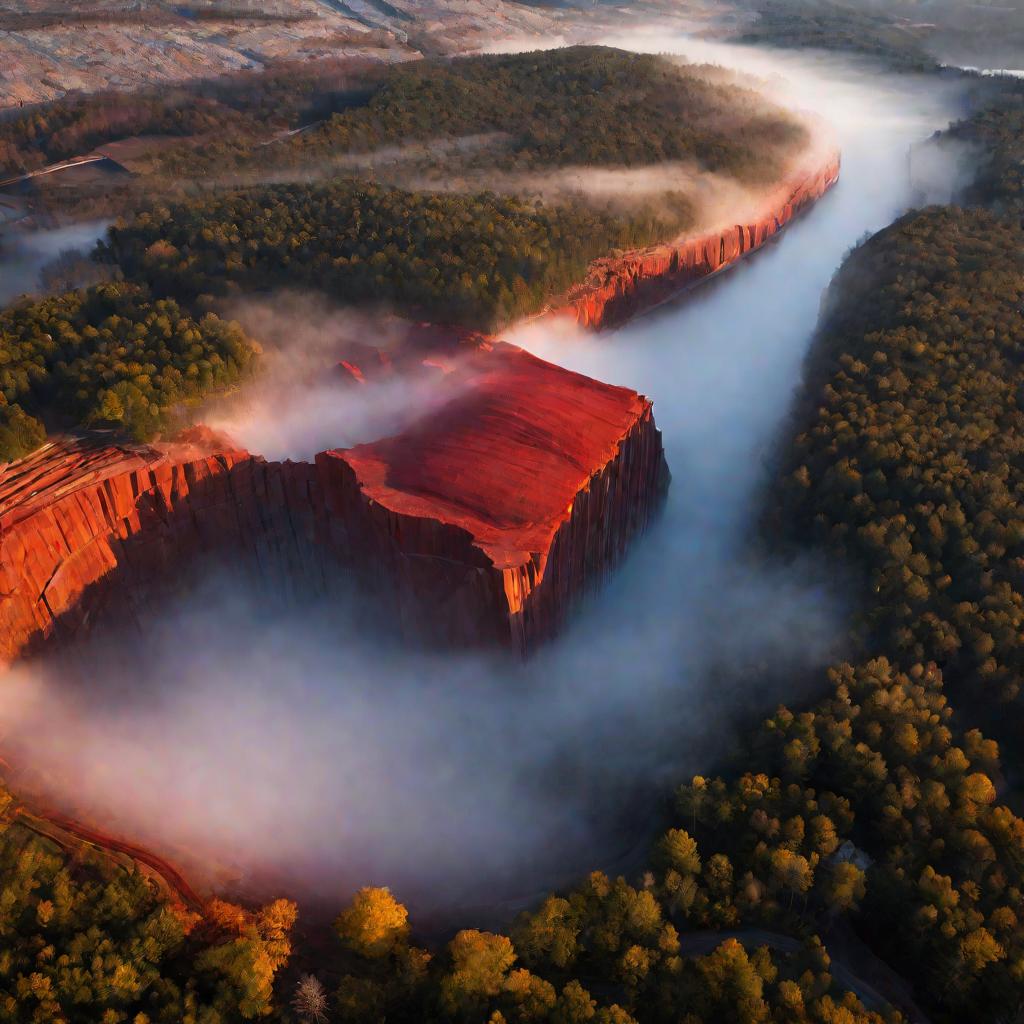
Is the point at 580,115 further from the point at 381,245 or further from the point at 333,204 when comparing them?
the point at 381,245

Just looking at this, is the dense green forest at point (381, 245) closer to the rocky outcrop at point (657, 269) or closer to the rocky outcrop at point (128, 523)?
the rocky outcrop at point (657, 269)

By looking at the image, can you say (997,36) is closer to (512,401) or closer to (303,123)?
(303,123)

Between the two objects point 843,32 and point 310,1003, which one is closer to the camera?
point 310,1003

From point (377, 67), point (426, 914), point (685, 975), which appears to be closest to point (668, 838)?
point (685, 975)

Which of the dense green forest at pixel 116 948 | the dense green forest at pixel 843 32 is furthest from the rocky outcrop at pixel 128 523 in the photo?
the dense green forest at pixel 843 32

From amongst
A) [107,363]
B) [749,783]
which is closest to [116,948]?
[749,783]

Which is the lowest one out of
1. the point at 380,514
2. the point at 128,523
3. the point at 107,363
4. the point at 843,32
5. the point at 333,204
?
the point at 128,523
